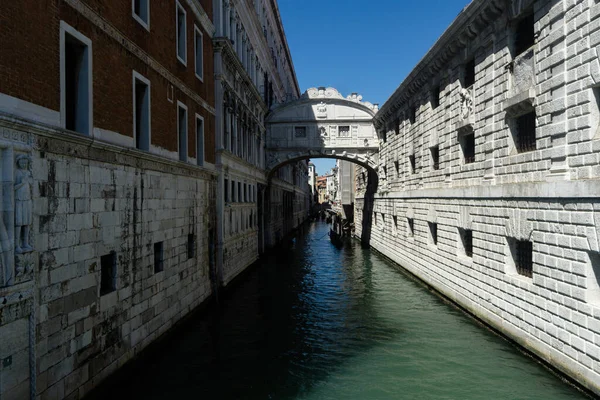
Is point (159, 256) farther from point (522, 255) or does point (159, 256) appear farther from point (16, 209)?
point (522, 255)

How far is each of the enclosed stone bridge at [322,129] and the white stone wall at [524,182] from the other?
10.1 meters

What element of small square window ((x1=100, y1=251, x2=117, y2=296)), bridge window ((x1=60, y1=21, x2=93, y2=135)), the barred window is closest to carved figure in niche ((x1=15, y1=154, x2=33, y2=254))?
bridge window ((x1=60, y1=21, x2=93, y2=135))

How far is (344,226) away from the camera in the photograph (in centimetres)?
3931

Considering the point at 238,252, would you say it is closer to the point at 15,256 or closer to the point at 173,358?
the point at 173,358

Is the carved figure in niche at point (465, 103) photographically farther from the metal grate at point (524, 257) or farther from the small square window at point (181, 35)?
the small square window at point (181, 35)

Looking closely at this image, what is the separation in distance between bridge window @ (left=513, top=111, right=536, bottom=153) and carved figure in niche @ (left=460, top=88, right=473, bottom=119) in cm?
244

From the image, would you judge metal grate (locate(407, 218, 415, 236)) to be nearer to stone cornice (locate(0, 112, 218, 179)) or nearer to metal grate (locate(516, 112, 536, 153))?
metal grate (locate(516, 112, 536, 153))

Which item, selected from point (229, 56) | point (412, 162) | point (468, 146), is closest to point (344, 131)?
point (412, 162)

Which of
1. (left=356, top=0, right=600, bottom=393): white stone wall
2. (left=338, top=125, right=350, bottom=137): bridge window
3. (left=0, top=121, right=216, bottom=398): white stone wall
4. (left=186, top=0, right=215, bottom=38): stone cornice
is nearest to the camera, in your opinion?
(left=0, top=121, right=216, bottom=398): white stone wall

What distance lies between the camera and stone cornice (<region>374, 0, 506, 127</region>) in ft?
35.3

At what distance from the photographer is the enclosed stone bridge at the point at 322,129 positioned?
2641cm

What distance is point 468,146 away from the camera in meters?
12.9

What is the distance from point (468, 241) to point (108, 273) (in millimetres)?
9720

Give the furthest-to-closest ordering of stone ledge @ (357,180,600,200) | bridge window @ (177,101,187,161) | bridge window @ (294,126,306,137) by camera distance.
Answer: bridge window @ (294,126,306,137) → bridge window @ (177,101,187,161) → stone ledge @ (357,180,600,200)
